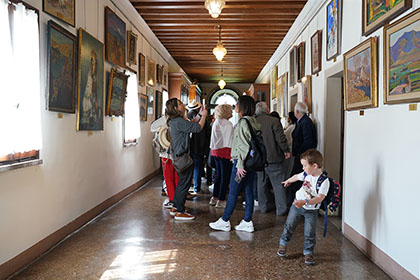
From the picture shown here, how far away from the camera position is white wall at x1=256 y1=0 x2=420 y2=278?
292cm

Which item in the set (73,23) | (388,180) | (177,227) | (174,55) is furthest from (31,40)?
(174,55)

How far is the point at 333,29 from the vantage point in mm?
5098

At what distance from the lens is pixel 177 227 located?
4.79 metres

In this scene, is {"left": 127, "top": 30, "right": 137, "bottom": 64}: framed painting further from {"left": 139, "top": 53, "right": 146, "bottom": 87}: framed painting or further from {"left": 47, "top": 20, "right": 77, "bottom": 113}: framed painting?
{"left": 47, "top": 20, "right": 77, "bottom": 113}: framed painting

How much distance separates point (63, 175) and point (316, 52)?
4550 millimetres

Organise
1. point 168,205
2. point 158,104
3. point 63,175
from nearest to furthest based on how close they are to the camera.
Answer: point 63,175 → point 168,205 → point 158,104

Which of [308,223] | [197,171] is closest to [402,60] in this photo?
[308,223]

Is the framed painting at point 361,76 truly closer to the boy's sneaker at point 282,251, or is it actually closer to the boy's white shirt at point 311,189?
the boy's white shirt at point 311,189

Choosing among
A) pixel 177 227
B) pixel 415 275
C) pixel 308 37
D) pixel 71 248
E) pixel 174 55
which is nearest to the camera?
pixel 415 275

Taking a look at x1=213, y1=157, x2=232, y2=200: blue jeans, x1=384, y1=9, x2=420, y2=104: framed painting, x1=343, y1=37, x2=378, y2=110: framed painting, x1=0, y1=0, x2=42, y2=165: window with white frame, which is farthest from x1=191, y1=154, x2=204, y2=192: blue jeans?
x1=384, y1=9, x2=420, y2=104: framed painting

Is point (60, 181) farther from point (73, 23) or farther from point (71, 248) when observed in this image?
point (73, 23)

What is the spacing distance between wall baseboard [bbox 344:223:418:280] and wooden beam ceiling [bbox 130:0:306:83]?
4530 mm

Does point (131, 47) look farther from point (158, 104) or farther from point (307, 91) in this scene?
point (307, 91)

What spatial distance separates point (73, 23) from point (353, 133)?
148 inches
